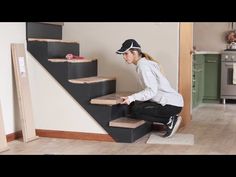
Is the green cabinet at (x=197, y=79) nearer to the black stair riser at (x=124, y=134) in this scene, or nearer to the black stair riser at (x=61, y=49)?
the black stair riser at (x=61, y=49)

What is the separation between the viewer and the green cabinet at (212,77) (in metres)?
5.99

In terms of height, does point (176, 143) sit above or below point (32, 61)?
below

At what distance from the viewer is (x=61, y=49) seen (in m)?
3.71

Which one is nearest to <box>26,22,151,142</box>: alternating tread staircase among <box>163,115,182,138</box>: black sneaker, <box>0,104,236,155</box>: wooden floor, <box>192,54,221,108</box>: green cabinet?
<box>0,104,236,155</box>: wooden floor

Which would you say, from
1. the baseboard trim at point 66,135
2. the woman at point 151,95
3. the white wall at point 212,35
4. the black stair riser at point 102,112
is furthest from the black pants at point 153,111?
the white wall at point 212,35

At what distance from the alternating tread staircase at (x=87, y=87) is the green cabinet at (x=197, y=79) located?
71.0 inches

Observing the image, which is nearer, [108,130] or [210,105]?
[108,130]

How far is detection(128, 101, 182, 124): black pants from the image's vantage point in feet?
10.9

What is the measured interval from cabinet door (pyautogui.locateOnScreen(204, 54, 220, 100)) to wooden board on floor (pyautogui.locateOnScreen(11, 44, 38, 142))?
3.45 m
